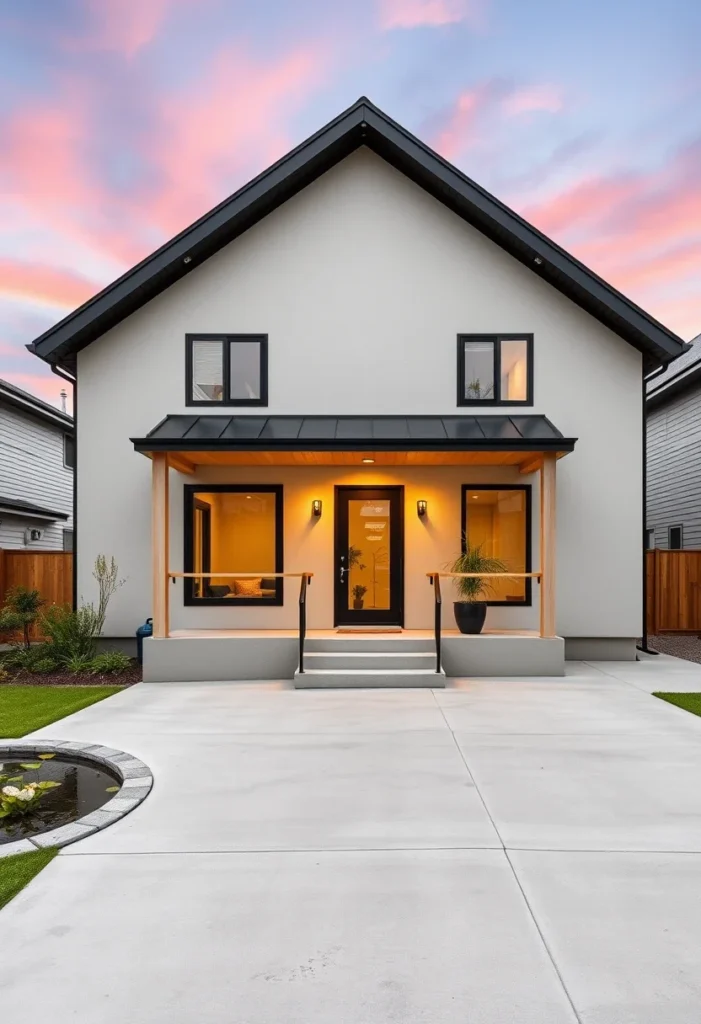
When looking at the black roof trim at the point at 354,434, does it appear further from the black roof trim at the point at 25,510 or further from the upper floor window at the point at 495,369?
the black roof trim at the point at 25,510

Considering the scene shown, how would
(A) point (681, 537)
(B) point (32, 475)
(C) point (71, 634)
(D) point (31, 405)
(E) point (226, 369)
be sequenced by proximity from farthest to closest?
1. (B) point (32, 475)
2. (D) point (31, 405)
3. (A) point (681, 537)
4. (E) point (226, 369)
5. (C) point (71, 634)

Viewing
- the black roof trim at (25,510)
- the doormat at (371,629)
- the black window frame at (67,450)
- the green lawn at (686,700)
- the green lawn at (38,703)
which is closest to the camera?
the green lawn at (38,703)

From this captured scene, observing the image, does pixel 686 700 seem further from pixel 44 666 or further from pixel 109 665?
pixel 44 666

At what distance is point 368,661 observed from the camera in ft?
26.8

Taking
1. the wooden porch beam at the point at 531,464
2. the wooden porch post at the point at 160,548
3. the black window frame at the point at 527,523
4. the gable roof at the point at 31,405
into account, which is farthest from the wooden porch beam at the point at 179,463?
the gable roof at the point at 31,405

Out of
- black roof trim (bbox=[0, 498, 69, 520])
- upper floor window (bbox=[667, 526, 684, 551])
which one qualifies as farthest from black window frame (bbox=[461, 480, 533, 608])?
black roof trim (bbox=[0, 498, 69, 520])

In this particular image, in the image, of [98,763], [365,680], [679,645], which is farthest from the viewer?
[679,645]

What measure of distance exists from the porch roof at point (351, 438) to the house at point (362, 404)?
0.57 ft

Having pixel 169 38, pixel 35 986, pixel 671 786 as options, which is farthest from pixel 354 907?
pixel 169 38

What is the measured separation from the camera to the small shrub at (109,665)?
8.53m

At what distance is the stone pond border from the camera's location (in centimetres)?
A: 342

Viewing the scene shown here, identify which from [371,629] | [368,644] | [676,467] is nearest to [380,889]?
[368,644]

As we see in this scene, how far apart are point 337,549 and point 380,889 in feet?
22.4

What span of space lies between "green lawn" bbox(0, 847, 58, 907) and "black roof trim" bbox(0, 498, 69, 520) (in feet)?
38.0
